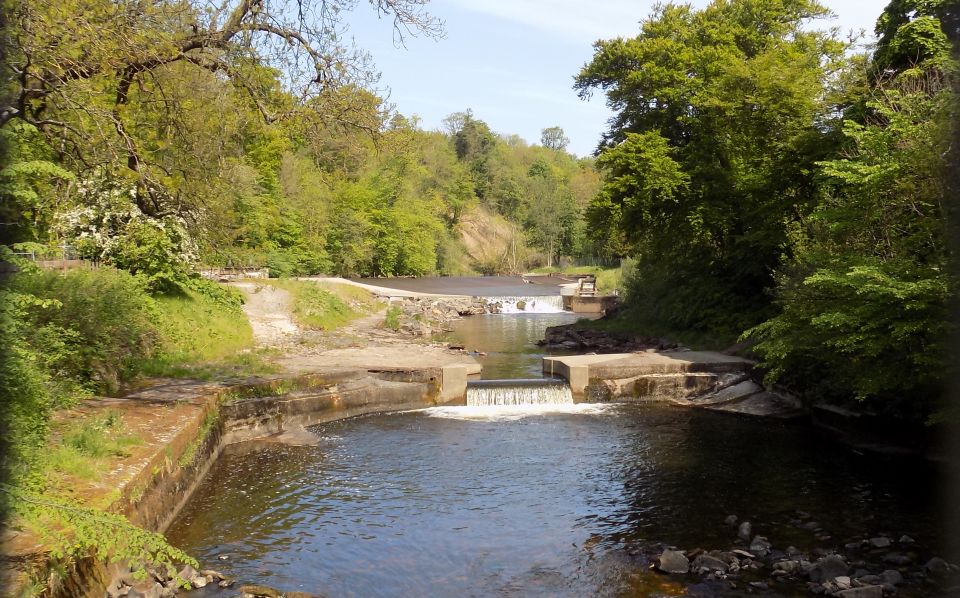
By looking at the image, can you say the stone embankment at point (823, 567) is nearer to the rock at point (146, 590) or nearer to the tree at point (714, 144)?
the rock at point (146, 590)

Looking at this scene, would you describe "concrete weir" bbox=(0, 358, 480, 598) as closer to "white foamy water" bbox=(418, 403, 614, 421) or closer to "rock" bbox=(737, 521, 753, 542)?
"white foamy water" bbox=(418, 403, 614, 421)

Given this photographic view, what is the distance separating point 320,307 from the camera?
27125 mm

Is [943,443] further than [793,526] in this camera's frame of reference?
Yes

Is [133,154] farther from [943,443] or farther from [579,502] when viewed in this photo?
[943,443]

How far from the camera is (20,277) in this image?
30.7ft

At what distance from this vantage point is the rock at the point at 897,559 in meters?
8.09

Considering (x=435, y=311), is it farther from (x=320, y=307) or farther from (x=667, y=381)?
(x=667, y=381)

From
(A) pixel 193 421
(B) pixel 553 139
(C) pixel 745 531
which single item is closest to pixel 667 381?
(C) pixel 745 531

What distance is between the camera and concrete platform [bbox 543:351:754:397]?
17.5 meters

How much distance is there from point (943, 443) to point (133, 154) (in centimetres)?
1359

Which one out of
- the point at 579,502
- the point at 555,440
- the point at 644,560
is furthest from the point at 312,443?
the point at 644,560

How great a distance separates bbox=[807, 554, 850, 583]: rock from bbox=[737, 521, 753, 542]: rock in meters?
1.06

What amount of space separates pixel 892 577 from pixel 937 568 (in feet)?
2.36

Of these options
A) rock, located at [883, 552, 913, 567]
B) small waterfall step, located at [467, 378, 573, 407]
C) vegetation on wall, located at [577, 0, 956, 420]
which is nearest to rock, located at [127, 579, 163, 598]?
rock, located at [883, 552, 913, 567]
